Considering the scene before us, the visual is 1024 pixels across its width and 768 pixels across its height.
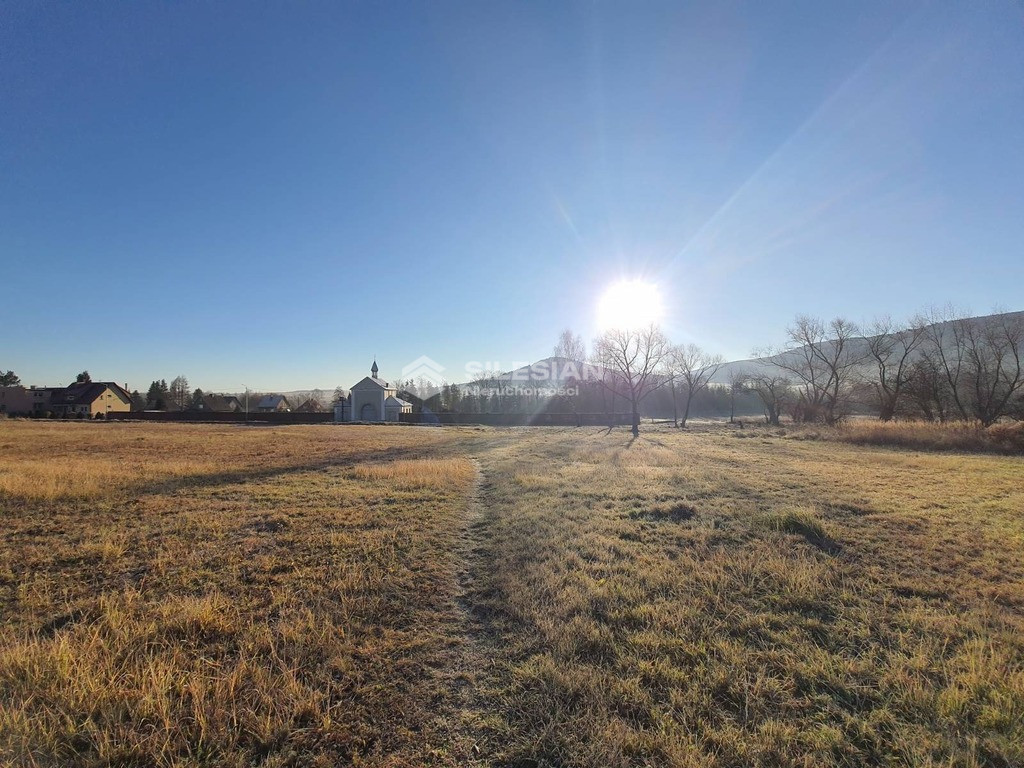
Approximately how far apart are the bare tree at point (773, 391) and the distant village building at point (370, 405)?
58821 mm

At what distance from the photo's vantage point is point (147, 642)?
402 cm

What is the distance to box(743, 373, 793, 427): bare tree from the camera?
60.4m

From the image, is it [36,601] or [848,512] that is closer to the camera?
[36,601]

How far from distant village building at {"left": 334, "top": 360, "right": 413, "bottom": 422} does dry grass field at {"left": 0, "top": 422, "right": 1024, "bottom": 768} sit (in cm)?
6026

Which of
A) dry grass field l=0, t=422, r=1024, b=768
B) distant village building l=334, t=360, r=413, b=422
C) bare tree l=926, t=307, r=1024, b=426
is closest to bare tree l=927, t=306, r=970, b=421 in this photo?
bare tree l=926, t=307, r=1024, b=426

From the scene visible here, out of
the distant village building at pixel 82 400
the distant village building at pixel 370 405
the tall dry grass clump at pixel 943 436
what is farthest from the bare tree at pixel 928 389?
the distant village building at pixel 82 400

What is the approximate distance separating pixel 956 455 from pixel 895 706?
2651 cm

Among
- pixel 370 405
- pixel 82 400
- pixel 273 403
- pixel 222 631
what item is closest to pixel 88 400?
pixel 82 400

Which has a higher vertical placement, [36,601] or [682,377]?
[682,377]

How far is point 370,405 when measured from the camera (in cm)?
7056

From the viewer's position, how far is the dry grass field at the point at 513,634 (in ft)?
9.48

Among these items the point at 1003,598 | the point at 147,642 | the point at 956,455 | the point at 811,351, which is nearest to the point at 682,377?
the point at 811,351

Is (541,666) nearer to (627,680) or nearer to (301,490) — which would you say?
(627,680)

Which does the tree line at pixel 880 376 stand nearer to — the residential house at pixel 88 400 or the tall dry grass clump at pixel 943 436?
the tall dry grass clump at pixel 943 436
